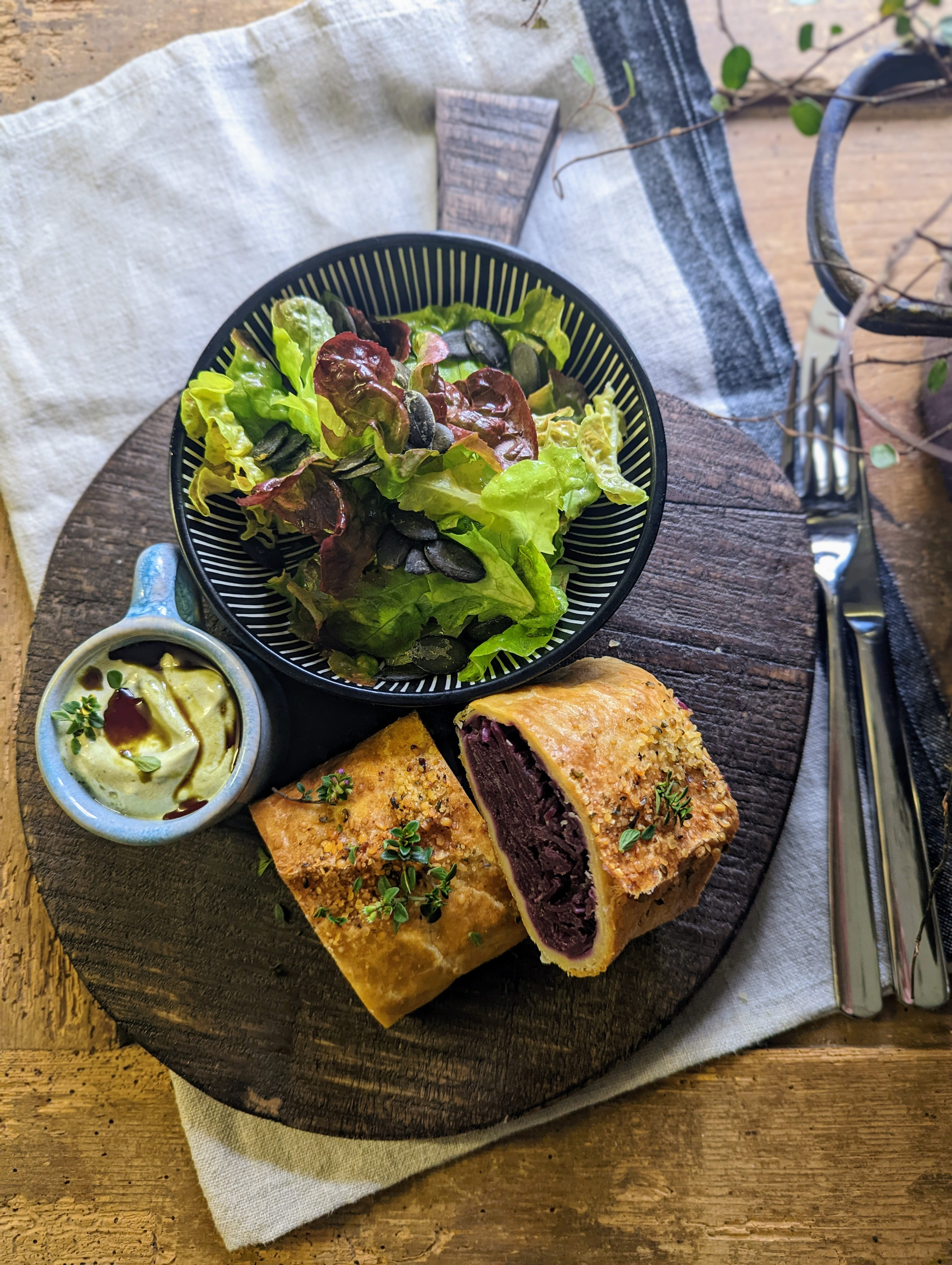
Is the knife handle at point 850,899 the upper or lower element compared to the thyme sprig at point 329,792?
lower

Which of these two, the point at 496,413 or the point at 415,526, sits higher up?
the point at 496,413

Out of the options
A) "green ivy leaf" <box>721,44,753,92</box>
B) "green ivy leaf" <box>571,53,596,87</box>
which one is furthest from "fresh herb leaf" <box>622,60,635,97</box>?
"green ivy leaf" <box>721,44,753,92</box>

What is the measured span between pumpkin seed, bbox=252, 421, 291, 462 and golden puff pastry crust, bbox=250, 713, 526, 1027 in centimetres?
89

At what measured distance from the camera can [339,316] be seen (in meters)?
2.60

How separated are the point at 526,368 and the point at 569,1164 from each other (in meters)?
2.57

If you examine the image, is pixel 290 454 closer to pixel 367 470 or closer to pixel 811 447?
pixel 367 470

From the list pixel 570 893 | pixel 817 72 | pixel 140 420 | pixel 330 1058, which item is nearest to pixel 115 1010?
pixel 330 1058

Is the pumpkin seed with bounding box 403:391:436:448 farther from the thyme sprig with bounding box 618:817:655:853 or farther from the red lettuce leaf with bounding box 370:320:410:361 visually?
the thyme sprig with bounding box 618:817:655:853

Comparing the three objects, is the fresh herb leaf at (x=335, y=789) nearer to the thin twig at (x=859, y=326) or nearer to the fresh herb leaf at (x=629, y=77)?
the thin twig at (x=859, y=326)

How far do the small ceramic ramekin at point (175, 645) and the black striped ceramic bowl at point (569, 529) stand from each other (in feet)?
0.36

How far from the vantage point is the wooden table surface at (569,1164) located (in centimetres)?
275

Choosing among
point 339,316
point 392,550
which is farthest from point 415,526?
point 339,316

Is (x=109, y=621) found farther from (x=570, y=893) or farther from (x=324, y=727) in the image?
(x=570, y=893)

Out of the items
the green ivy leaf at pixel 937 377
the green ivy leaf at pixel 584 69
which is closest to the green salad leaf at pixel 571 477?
the green ivy leaf at pixel 937 377
